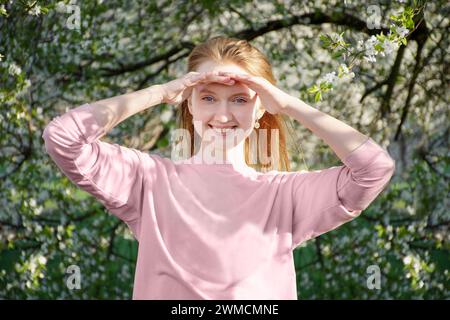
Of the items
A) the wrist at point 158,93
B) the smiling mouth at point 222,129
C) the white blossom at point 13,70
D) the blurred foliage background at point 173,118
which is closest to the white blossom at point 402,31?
the smiling mouth at point 222,129

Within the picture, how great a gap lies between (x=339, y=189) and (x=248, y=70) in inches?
16.3

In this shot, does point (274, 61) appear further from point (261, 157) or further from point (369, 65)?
point (261, 157)

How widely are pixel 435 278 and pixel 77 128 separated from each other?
3606mm

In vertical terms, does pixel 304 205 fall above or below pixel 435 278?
below

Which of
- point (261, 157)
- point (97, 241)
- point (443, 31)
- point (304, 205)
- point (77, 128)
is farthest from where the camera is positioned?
point (97, 241)

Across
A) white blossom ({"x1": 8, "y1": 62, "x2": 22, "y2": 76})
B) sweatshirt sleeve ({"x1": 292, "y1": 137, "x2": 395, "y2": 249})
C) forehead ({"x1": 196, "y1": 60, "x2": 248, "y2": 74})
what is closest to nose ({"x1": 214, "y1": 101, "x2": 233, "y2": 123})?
forehead ({"x1": 196, "y1": 60, "x2": 248, "y2": 74})

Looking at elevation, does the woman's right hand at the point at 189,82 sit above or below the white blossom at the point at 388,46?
below

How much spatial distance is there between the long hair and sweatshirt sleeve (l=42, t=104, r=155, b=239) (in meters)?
0.28

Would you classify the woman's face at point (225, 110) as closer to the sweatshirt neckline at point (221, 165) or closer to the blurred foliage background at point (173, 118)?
the sweatshirt neckline at point (221, 165)

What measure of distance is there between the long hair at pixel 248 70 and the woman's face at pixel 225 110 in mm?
123

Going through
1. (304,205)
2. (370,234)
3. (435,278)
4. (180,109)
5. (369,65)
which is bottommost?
(304,205)

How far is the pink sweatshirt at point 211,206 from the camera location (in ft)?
6.22

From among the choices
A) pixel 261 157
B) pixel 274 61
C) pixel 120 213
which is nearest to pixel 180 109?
pixel 261 157

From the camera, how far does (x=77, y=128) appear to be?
188 centimetres
